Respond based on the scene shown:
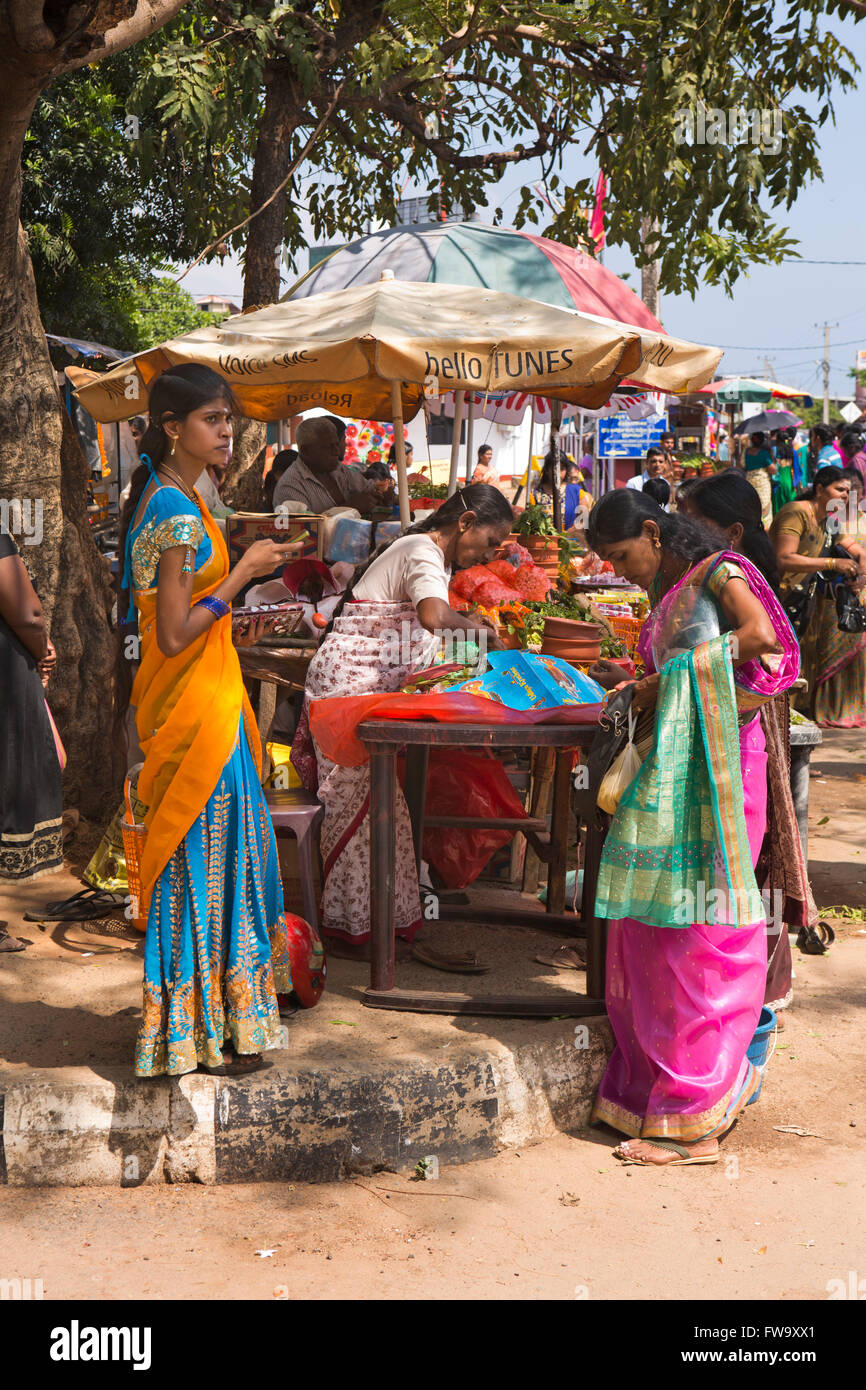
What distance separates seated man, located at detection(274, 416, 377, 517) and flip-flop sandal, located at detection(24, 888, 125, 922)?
9.34ft

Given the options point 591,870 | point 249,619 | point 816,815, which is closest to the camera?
point 249,619

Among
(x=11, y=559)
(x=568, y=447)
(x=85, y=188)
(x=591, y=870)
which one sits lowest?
(x=591, y=870)

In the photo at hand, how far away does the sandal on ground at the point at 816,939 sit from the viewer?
5160 mm

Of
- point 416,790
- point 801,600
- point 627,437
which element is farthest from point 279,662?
point 627,437

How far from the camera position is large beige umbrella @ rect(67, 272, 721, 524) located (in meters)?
4.94

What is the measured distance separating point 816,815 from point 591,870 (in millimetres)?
3843

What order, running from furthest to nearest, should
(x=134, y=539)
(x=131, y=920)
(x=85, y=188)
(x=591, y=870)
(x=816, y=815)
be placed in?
1. (x=85, y=188)
2. (x=816, y=815)
3. (x=131, y=920)
4. (x=591, y=870)
5. (x=134, y=539)

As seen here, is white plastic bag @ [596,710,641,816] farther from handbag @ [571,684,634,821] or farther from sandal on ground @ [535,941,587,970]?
sandal on ground @ [535,941,587,970]

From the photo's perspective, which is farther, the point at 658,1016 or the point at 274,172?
the point at 274,172

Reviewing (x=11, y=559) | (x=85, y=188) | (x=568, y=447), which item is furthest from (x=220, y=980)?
(x=568, y=447)

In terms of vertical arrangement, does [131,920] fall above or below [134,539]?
below

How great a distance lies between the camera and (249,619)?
11.3ft

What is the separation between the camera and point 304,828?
4195 mm

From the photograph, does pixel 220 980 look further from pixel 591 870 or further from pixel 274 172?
pixel 274 172
